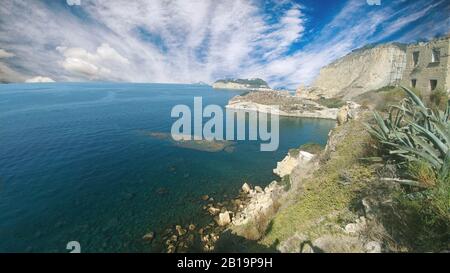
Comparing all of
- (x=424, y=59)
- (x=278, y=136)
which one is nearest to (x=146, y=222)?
(x=424, y=59)

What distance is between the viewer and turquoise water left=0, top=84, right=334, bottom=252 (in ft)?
57.2

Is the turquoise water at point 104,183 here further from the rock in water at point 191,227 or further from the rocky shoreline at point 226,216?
the rocky shoreline at point 226,216

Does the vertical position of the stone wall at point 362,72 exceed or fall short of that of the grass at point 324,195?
it exceeds it

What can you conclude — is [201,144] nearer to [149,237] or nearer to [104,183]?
[104,183]

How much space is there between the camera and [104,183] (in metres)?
25.3

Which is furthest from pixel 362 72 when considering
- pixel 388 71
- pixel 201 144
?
pixel 201 144

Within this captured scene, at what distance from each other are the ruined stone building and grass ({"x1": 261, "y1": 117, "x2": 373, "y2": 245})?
7.41 meters

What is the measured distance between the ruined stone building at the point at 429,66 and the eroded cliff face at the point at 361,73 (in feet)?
167

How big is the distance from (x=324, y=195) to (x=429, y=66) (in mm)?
12558

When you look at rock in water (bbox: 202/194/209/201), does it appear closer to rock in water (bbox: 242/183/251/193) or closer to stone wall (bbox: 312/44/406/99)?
rock in water (bbox: 242/183/251/193)

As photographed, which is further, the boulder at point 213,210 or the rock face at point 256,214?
the boulder at point 213,210

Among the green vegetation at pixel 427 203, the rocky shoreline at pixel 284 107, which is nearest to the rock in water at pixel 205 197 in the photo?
the green vegetation at pixel 427 203

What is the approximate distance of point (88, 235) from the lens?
56.0 ft

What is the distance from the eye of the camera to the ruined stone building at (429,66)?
12.2 metres
